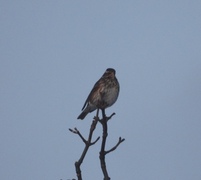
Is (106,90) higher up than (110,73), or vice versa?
(110,73)

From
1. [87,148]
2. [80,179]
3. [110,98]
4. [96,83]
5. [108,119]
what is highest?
[96,83]

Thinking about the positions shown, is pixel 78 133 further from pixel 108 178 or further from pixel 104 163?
pixel 108 178

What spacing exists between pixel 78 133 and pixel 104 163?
18.9 inches

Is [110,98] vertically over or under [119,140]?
over

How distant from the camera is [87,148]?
13.0 feet

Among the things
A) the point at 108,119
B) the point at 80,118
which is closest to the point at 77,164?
the point at 108,119

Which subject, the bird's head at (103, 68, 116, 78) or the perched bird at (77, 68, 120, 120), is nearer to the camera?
the perched bird at (77, 68, 120, 120)

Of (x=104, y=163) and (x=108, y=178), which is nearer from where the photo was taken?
(x=108, y=178)

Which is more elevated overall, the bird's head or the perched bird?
the bird's head

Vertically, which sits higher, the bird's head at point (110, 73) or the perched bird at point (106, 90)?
the bird's head at point (110, 73)

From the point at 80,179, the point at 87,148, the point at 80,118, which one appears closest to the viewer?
the point at 80,179

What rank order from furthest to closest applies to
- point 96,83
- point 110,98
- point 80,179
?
point 96,83 < point 110,98 < point 80,179

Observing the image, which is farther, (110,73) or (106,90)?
(110,73)

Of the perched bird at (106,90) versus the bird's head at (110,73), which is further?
the bird's head at (110,73)
